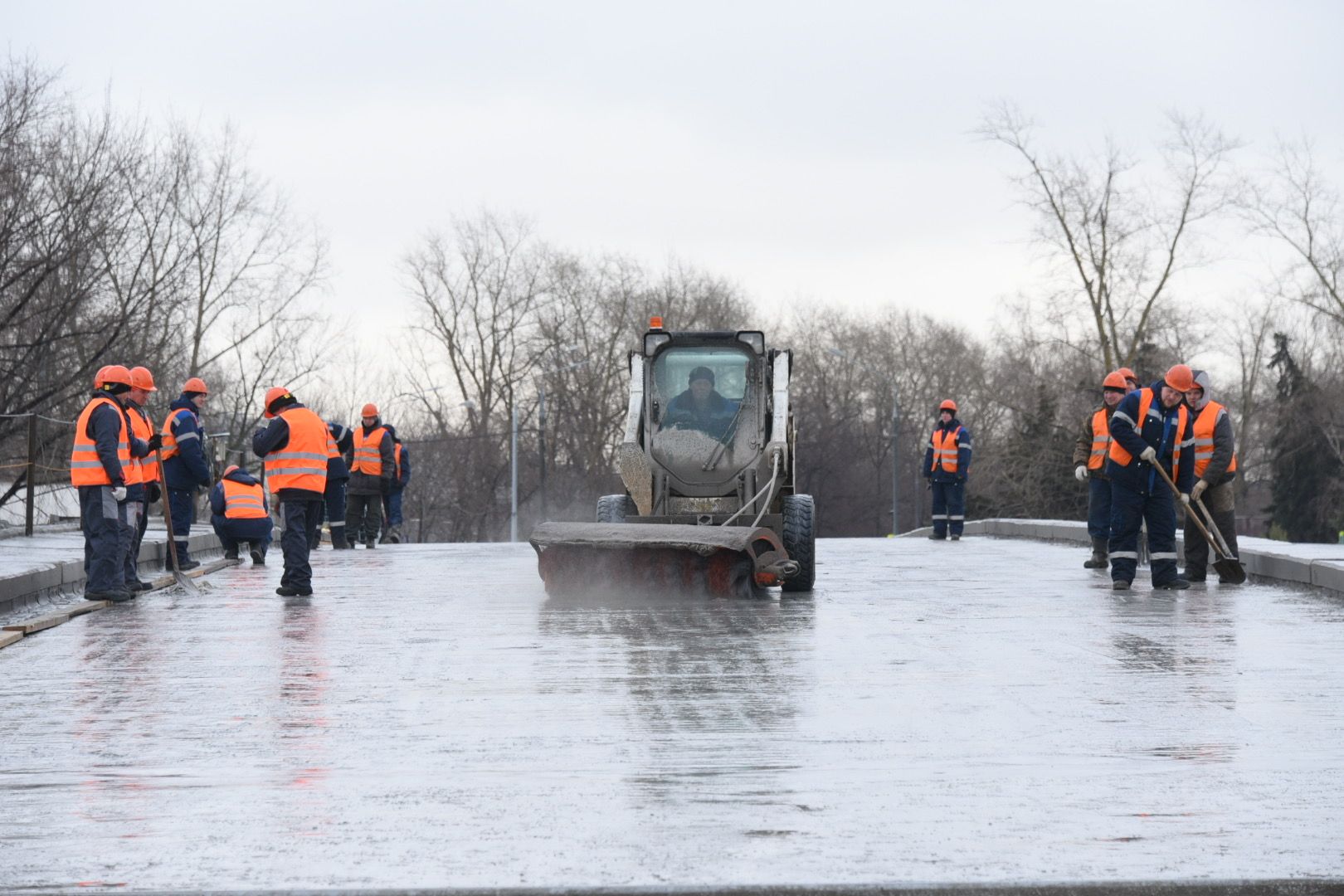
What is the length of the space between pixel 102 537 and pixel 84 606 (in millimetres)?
677

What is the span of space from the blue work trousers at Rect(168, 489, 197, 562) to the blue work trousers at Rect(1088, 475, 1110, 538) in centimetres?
920

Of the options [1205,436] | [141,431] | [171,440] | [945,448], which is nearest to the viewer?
[141,431]

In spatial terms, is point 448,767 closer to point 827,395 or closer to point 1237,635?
point 1237,635

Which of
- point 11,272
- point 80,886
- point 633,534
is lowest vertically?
point 80,886

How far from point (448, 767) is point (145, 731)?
165 cm

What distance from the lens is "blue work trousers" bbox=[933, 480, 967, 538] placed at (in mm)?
24797

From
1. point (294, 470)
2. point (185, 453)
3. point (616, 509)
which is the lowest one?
point (616, 509)

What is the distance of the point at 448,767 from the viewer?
639cm

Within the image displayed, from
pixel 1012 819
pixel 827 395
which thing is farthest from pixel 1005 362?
pixel 1012 819

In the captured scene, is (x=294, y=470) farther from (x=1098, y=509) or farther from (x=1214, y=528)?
(x=1098, y=509)

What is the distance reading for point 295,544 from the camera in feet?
46.5

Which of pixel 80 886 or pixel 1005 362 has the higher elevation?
pixel 1005 362

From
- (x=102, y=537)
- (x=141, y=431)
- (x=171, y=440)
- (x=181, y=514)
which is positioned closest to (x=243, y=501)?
(x=181, y=514)

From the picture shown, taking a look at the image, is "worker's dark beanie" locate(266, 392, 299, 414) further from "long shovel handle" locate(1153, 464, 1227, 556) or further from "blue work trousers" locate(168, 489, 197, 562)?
"long shovel handle" locate(1153, 464, 1227, 556)
